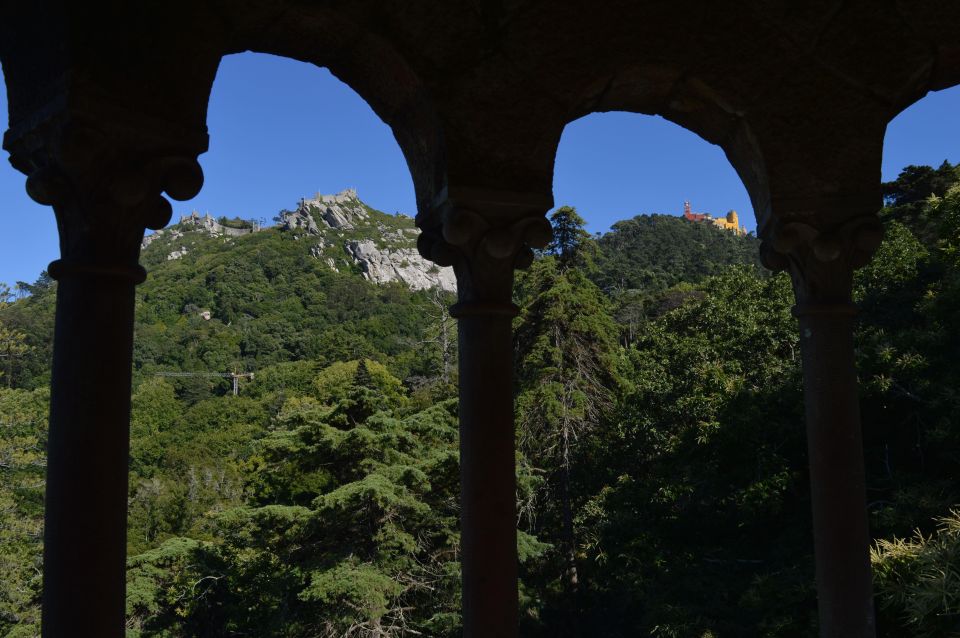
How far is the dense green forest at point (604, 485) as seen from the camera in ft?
55.0

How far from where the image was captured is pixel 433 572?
81.0 feet

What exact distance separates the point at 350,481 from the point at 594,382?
10429mm

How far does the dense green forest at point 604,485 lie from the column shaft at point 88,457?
7704 millimetres

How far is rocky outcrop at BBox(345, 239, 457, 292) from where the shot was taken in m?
128

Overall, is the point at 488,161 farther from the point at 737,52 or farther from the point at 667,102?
the point at 737,52

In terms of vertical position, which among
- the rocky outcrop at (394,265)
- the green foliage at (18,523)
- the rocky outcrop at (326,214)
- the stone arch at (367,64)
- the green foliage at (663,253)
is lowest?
the green foliage at (18,523)

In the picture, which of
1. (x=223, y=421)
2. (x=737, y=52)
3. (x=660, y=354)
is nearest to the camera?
(x=737, y=52)

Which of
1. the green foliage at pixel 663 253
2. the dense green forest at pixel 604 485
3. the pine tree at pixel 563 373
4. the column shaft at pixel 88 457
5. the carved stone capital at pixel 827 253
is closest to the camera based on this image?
the column shaft at pixel 88 457

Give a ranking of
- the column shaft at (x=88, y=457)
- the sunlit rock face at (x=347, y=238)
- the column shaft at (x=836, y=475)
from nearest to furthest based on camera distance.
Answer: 1. the column shaft at (x=88, y=457)
2. the column shaft at (x=836, y=475)
3. the sunlit rock face at (x=347, y=238)

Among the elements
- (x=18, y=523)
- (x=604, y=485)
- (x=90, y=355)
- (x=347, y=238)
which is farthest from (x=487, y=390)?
(x=347, y=238)

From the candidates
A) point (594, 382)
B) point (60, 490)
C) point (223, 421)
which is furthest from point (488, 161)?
point (223, 421)

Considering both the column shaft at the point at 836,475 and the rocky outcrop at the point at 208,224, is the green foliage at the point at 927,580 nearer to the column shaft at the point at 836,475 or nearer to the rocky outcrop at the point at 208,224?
the column shaft at the point at 836,475

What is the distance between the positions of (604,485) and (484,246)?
24485 millimetres

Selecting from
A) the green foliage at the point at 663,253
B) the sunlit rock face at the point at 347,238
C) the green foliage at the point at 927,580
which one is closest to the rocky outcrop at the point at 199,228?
the sunlit rock face at the point at 347,238
